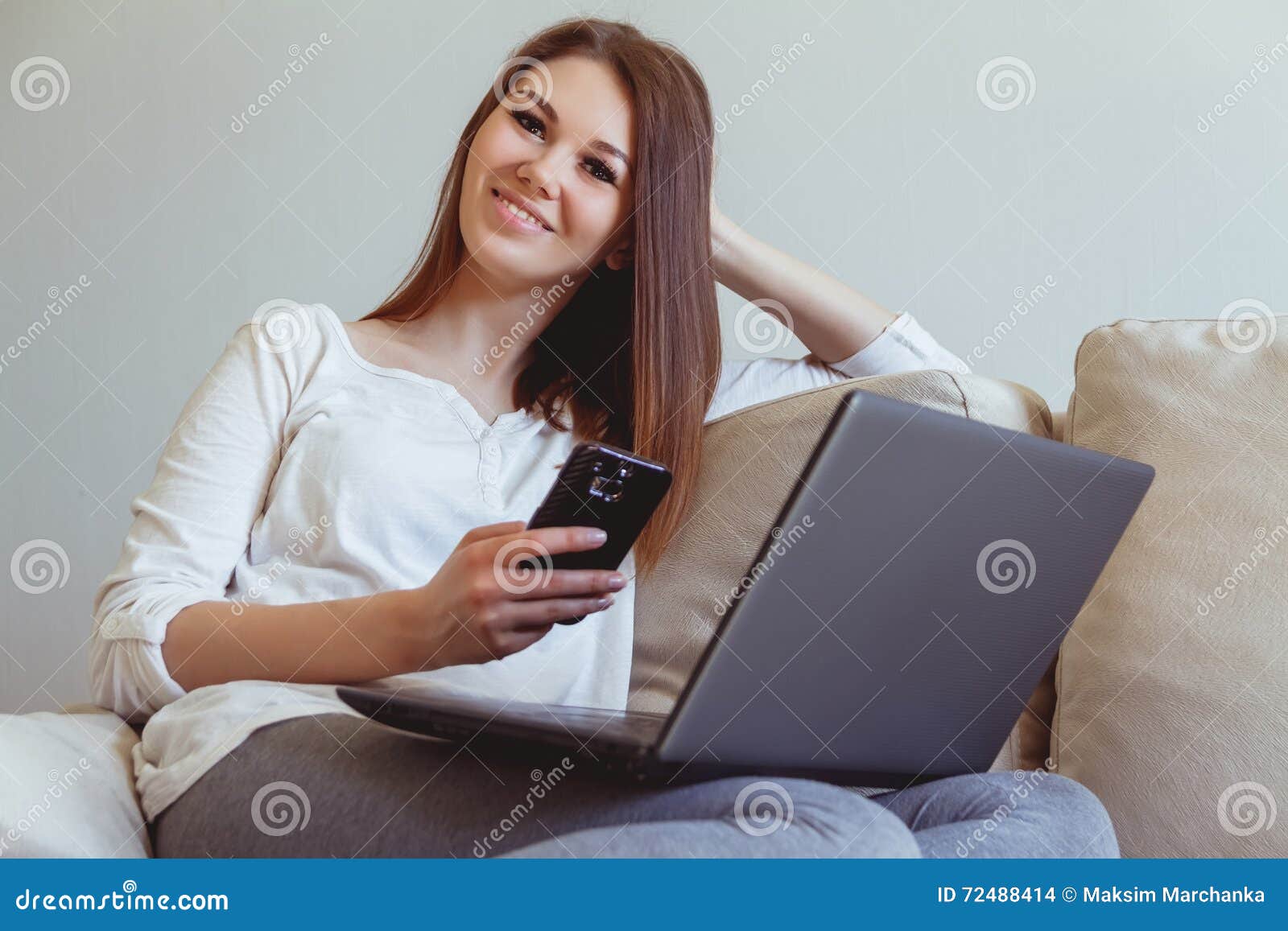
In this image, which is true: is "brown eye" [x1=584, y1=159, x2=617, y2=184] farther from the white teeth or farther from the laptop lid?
the laptop lid

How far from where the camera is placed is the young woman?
2.41 ft

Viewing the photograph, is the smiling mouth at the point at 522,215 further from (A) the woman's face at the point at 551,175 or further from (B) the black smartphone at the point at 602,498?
(B) the black smartphone at the point at 602,498

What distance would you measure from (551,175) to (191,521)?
542 millimetres

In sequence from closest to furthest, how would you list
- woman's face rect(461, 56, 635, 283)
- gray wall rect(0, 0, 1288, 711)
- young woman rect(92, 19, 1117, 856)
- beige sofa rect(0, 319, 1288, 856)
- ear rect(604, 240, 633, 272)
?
young woman rect(92, 19, 1117, 856), beige sofa rect(0, 319, 1288, 856), woman's face rect(461, 56, 635, 283), ear rect(604, 240, 633, 272), gray wall rect(0, 0, 1288, 711)

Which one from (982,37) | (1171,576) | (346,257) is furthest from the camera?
(346,257)

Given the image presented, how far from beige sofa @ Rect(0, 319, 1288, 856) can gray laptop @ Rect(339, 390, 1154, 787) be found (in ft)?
0.74

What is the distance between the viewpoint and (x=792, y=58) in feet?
6.02

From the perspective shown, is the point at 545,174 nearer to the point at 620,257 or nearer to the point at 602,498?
the point at 620,257

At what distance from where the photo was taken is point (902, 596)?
720 mm

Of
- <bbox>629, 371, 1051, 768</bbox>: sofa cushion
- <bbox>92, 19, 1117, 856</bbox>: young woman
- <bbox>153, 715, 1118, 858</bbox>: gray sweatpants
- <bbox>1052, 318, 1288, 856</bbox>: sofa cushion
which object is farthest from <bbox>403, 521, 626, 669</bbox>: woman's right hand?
<bbox>1052, 318, 1288, 856</bbox>: sofa cushion

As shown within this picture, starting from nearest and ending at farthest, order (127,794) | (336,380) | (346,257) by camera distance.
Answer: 1. (127,794)
2. (336,380)
3. (346,257)

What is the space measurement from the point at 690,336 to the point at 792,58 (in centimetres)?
68
